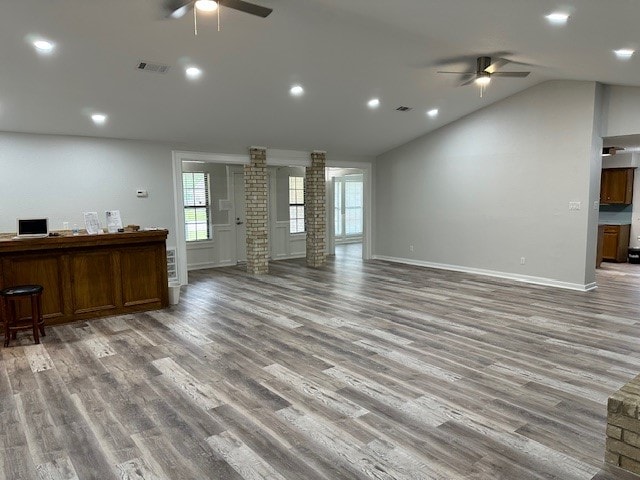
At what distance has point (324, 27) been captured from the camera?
14.0ft

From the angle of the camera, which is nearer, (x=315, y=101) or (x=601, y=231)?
(x=315, y=101)

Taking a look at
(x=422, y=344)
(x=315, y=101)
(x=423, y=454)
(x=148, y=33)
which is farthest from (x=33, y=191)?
(x=423, y=454)

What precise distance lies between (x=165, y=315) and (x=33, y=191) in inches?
111

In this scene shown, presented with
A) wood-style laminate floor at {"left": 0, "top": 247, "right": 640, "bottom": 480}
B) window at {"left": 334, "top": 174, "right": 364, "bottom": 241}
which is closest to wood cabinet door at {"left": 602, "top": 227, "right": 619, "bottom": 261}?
wood-style laminate floor at {"left": 0, "top": 247, "right": 640, "bottom": 480}

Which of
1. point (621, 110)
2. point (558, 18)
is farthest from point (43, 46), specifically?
point (621, 110)

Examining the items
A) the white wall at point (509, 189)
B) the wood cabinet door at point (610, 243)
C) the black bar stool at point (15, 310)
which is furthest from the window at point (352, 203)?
the black bar stool at point (15, 310)

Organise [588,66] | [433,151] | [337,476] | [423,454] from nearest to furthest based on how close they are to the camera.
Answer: [337,476] < [423,454] < [588,66] < [433,151]

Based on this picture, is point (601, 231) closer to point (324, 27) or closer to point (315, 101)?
point (315, 101)

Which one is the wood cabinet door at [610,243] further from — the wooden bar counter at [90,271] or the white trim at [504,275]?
the wooden bar counter at [90,271]

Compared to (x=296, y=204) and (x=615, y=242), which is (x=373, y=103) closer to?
(x=296, y=204)

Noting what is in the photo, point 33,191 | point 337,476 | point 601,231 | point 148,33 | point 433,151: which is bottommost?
point 337,476

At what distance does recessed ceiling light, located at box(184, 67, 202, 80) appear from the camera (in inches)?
192

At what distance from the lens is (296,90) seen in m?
5.82

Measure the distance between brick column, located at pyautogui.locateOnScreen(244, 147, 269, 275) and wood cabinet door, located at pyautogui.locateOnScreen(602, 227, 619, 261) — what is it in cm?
735
